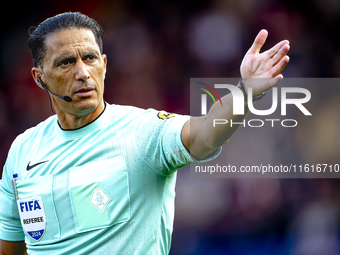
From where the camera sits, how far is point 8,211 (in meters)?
2.52

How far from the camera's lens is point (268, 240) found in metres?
4.86

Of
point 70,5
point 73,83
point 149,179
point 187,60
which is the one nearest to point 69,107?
point 73,83

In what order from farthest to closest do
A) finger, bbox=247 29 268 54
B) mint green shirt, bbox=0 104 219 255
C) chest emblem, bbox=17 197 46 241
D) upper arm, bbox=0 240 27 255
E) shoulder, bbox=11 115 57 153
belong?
upper arm, bbox=0 240 27 255 → shoulder, bbox=11 115 57 153 → chest emblem, bbox=17 197 46 241 → mint green shirt, bbox=0 104 219 255 → finger, bbox=247 29 268 54

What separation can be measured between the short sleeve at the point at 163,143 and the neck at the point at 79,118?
1.13 ft

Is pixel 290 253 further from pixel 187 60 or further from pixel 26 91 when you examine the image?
pixel 26 91

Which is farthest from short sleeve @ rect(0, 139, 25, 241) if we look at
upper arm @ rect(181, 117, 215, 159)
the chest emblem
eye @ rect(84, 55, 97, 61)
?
upper arm @ rect(181, 117, 215, 159)

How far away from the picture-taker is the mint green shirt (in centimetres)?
202

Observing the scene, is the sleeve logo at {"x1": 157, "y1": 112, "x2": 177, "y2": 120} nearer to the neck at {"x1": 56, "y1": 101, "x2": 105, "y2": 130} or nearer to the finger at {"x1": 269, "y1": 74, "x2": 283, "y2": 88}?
the neck at {"x1": 56, "y1": 101, "x2": 105, "y2": 130}

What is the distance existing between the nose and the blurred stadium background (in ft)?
10.4

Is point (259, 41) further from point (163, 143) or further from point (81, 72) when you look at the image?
point (81, 72)

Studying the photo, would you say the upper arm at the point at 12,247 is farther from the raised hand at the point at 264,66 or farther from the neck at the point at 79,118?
the raised hand at the point at 264,66

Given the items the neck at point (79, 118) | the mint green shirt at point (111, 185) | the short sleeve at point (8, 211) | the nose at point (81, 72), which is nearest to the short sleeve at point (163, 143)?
the mint green shirt at point (111, 185)

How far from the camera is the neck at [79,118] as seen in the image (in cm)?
229

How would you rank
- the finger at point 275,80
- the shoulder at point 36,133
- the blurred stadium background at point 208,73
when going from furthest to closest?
the blurred stadium background at point 208,73, the shoulder at point 36,133, the finger at point 275,80
